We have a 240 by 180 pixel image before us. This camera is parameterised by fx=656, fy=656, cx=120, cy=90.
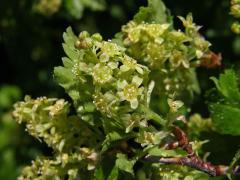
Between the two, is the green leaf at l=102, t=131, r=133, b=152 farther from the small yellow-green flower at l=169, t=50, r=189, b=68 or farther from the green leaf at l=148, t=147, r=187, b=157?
the small yellow-green flower at l=169, t=50, r=189, b=68

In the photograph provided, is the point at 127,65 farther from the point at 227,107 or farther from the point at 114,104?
the point at 227,107

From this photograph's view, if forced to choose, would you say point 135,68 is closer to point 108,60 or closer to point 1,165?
point 108,60

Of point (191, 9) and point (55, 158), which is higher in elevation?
point (191, 9)

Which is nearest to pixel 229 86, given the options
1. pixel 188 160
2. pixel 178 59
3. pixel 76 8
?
pixel 178 59

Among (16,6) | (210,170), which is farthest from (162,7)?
(16,6)

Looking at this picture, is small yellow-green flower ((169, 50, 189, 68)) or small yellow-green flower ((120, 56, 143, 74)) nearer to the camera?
small yellow-green flower ((120, 56, 143, 74))

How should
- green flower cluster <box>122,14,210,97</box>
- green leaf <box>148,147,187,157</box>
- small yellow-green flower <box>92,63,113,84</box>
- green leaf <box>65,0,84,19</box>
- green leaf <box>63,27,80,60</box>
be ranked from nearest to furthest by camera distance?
small yellow-green flower <box>92,63,113,84</box> < green leaf <box>148,147,187,157</box> < green leaf <box>63,27,80,60</box> < green flower cluster <box>122,14,210,97</box> < green leaf <box>65,0,84,19</box>

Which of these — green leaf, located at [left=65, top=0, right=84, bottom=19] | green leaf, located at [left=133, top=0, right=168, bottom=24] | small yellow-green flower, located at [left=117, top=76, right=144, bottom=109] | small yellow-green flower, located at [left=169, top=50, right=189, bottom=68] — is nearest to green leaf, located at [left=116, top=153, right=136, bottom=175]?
small yellow-green flower, located at [left=117, top=76, right=144, bottom=109]
